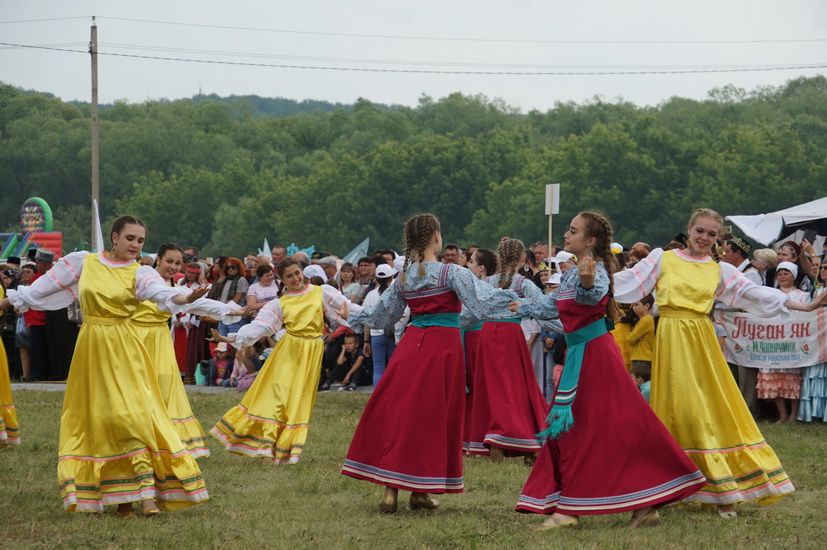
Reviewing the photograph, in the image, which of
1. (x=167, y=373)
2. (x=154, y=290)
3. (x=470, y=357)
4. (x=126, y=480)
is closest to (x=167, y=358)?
(x=167, y=373)

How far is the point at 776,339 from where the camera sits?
528 inches

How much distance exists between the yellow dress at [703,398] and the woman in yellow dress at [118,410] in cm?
299

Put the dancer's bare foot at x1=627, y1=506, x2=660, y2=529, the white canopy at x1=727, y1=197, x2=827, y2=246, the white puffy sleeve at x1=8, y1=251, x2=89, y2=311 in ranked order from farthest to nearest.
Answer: the white canopy at x1=727, y1=197, x2=827, y2=246
the white puffy sleeve at x1=8, y1=251, x2=89, y2=311
the dancer's bare foot at x1=627, y1=506, x2=660, y2=529

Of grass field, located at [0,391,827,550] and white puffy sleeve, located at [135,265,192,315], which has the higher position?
white puffy sleeve, located at [135,265,192,315]

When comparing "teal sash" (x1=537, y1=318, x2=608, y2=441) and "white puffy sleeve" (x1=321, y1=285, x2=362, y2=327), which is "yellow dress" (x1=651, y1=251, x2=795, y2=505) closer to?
"teal sash" (x1=537, y1=318, x2=608, y2=441)

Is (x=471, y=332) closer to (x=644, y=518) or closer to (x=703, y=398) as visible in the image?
(x=703, y=398)

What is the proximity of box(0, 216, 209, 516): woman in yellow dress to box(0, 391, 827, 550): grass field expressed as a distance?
19 centimetres

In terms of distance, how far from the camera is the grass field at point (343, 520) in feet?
23.2

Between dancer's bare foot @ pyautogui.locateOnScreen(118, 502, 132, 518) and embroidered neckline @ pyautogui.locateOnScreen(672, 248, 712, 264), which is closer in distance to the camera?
dancer's bare foot @ pyautogui.locateOnScreen(118, 502, 132, 518)

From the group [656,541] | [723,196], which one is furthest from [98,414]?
[723,196]

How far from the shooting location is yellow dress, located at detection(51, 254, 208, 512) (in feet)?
25.4

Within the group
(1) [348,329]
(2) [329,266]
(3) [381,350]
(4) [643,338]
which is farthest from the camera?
(2) [329,266]

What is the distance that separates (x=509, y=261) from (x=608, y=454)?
3633 mm

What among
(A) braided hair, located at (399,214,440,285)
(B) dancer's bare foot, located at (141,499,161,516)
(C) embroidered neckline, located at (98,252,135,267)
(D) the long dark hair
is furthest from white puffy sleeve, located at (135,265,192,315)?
(A) braided hair, located at (399,214,440,285)
